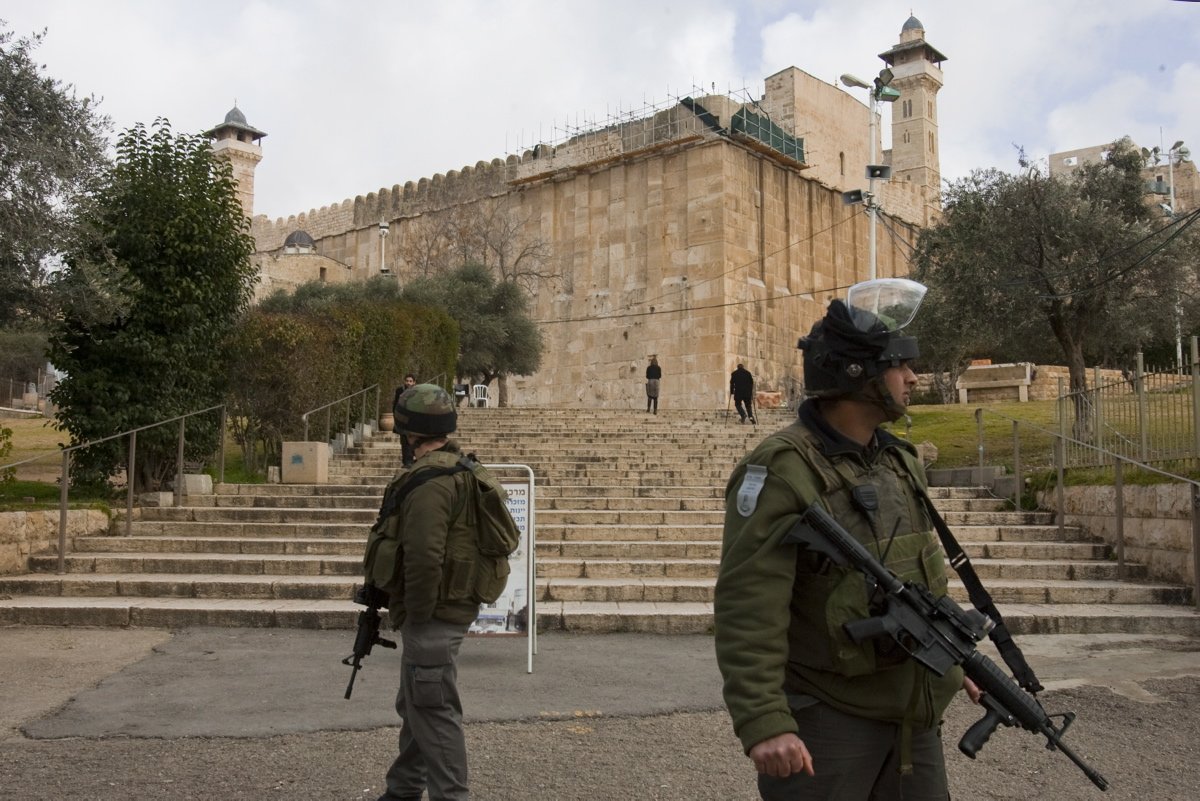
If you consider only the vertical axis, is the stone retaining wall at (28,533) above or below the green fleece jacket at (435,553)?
below

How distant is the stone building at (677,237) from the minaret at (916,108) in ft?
72.2

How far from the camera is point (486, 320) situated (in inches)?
1228

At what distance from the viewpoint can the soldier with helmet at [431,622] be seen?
11.4ft

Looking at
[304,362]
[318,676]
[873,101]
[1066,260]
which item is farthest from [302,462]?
[873,101]

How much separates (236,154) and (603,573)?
58.9 m

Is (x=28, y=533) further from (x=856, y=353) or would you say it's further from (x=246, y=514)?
(x=856, y=353)

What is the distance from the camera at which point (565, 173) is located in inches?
1423

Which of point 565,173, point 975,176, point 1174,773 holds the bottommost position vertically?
point 1174,773

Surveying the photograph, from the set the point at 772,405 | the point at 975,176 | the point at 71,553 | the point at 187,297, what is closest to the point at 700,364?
the point at 772,405

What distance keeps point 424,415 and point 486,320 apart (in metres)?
27.6

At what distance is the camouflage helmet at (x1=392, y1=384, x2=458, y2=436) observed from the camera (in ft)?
12.6

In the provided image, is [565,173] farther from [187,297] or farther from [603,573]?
[603,573]

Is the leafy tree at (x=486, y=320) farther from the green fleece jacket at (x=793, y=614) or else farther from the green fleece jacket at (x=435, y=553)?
the green fleece jacket at (x=793, y=614)

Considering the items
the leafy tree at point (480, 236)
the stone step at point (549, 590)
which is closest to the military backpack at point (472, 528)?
the stone step at point (549, 590)
